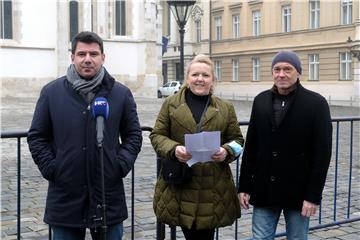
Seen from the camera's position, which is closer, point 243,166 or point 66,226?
point 66,226

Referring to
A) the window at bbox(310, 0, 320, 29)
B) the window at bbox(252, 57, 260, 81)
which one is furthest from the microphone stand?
the window at bbox(252, 57, 260, 81)

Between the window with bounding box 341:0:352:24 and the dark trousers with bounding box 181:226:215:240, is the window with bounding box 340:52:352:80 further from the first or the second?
the dark trousers with bounding box 181:226:215:240

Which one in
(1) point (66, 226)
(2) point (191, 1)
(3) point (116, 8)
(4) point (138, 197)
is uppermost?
(3) point (116, 8)

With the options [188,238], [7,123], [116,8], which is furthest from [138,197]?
[116,8]

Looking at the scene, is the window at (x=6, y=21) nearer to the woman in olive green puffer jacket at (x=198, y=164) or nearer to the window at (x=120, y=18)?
the window at (x=120, y=18)

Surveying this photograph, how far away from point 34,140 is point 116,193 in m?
0.64

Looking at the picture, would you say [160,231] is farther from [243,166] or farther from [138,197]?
[138,197]

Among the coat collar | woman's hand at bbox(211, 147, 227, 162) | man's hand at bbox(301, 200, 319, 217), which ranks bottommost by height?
man's hand at bbox(301, 200, 319, 217)

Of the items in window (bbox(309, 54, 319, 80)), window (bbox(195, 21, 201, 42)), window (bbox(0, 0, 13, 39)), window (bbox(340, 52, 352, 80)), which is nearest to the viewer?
window (bbox(340, 52, 352, 80))

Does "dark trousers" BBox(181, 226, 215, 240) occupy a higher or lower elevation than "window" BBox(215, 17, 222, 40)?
lower

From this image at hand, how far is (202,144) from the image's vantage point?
3652mm

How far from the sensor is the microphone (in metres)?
3.27

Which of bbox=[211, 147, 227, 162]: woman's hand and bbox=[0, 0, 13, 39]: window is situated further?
bbox=[0, 0, 13, 39]: window

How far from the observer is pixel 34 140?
3.55 metres
